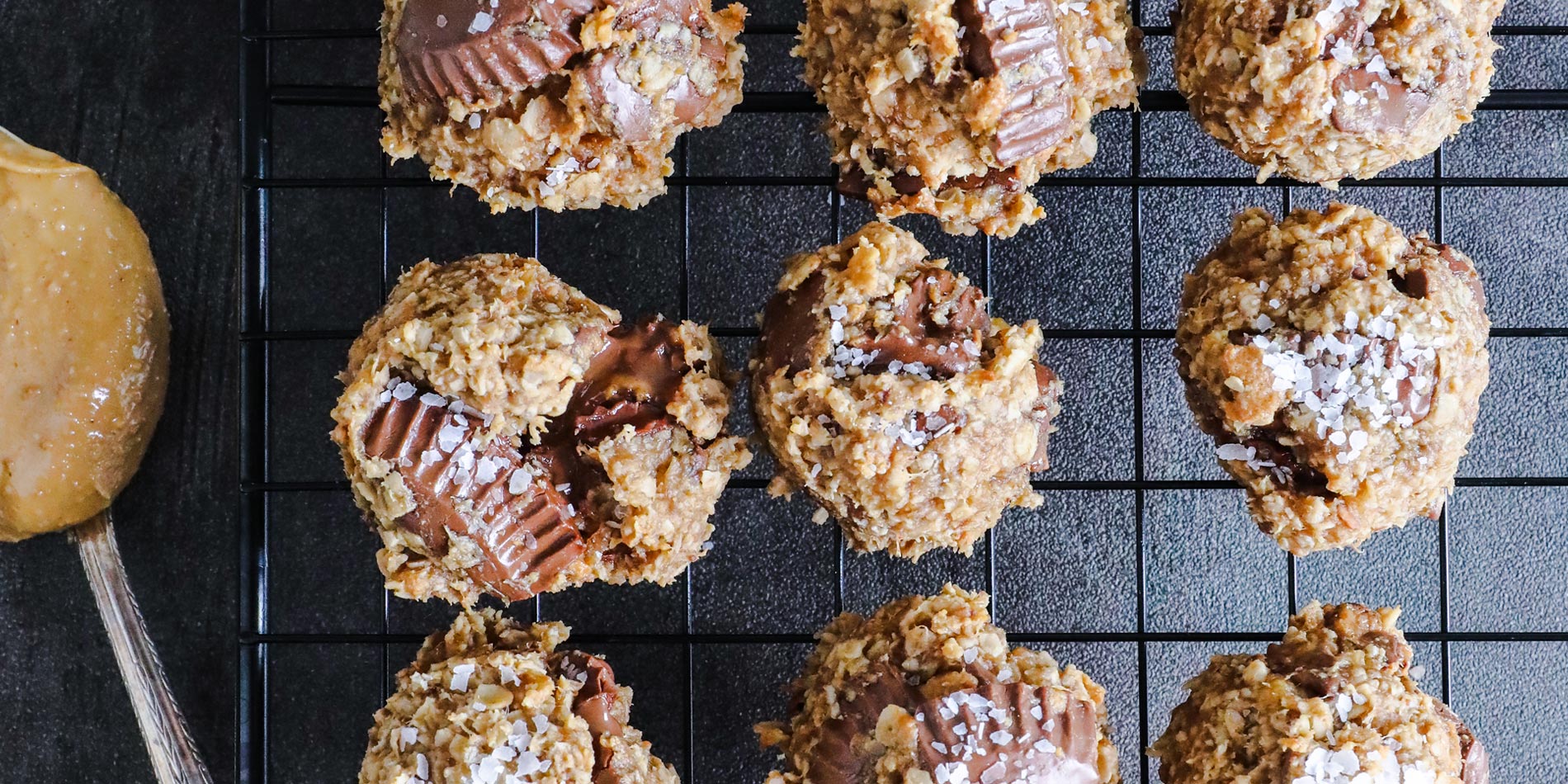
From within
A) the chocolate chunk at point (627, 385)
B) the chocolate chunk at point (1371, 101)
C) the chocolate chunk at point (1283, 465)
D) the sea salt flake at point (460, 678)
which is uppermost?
the chocolate chunk at point (1371, 101)

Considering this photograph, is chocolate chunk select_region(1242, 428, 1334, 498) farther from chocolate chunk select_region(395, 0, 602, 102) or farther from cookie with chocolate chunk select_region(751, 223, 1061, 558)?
chocolate chunk select_region(395, 0, 602, 102)

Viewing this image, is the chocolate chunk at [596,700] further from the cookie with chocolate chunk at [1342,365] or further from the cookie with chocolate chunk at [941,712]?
the cookie with chocolate chunk at [1342,365]

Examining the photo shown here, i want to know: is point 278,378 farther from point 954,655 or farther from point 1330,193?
point 1330,193

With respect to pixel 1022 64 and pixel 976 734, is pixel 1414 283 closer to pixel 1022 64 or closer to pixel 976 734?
pixel 1022 64

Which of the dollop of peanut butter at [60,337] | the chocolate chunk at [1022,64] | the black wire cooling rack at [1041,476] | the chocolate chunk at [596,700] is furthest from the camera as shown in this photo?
the black wire cooling rack at [1041,476]

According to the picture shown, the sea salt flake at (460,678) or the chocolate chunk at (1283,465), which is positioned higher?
the chocolate chunk at (1283,465)

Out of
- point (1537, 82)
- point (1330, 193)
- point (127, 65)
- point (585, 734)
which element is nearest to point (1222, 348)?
point (1330, 193)

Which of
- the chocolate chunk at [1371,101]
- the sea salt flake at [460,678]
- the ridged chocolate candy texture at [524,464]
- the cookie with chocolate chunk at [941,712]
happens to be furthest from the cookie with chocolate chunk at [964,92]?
the sea salt flake at [460,678]
